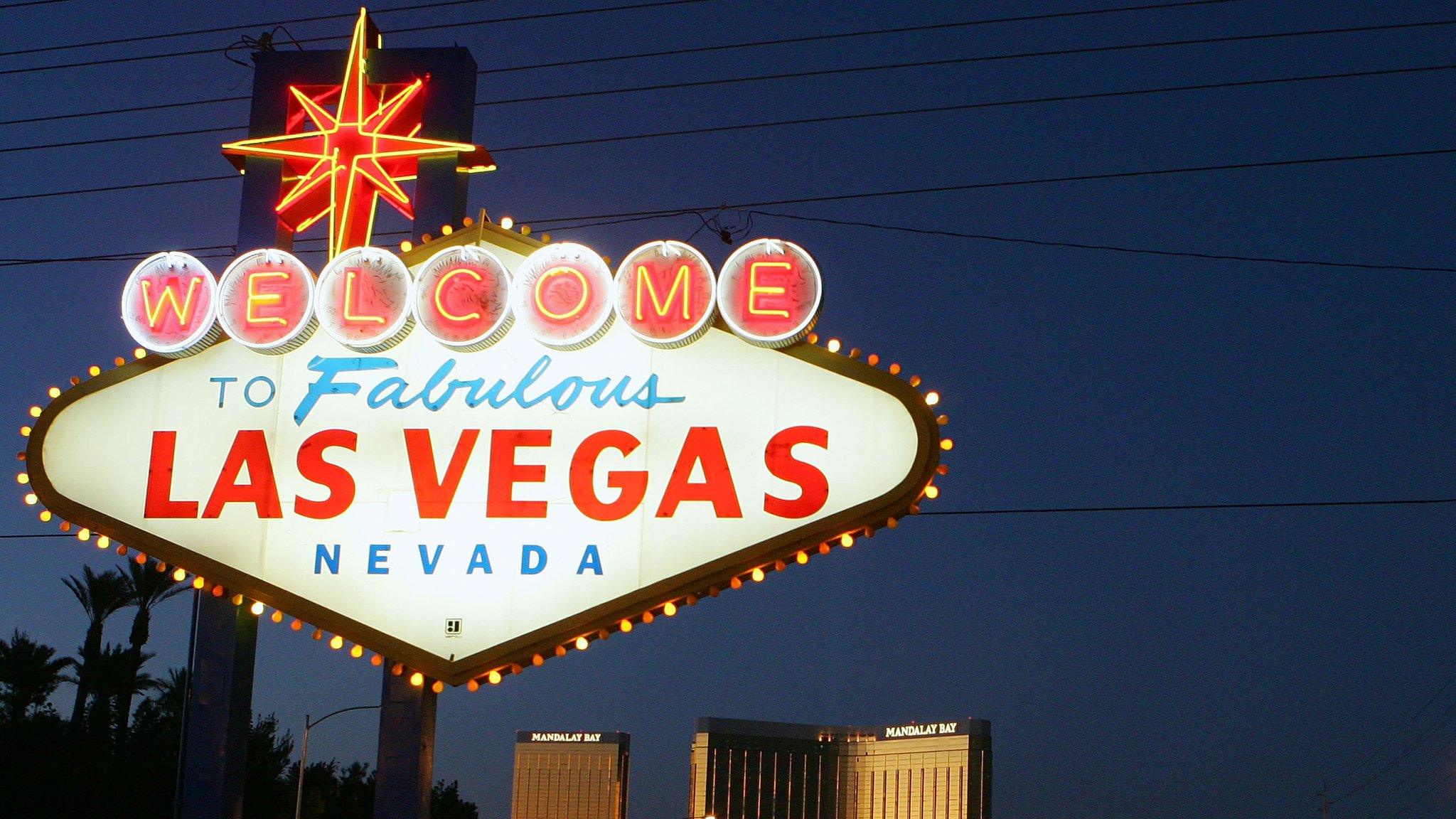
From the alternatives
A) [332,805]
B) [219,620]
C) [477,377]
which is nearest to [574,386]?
[477,377]

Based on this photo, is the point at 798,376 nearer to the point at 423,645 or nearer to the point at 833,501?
the point at 833,501

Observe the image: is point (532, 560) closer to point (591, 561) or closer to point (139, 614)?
point (591, 561)

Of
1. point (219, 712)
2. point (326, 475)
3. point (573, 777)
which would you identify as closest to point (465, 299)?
point (326, 475)

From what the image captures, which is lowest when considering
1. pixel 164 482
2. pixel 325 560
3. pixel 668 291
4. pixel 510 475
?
pixel 325 560

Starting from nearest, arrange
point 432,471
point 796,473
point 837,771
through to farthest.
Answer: point 796,473
point 432,471
point 837,771

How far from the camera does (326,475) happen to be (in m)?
15.7

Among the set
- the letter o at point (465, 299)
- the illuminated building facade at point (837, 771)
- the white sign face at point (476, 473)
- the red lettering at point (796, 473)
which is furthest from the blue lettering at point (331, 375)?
the illuminated building facade at point (837, 771)

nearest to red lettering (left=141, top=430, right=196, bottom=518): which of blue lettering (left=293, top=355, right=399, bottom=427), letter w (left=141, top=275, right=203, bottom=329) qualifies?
letter w (left=141, top=275, right=203, bottom=329)

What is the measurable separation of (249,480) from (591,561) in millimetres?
3543

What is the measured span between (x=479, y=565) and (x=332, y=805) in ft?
172

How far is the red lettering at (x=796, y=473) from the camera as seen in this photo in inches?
581

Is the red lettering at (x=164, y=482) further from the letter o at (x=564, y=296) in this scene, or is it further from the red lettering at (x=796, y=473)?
the red lettering at (x=796, y=473)

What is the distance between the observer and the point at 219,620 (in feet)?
51.8

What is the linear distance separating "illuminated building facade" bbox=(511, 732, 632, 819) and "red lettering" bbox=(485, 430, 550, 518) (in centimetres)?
16262
